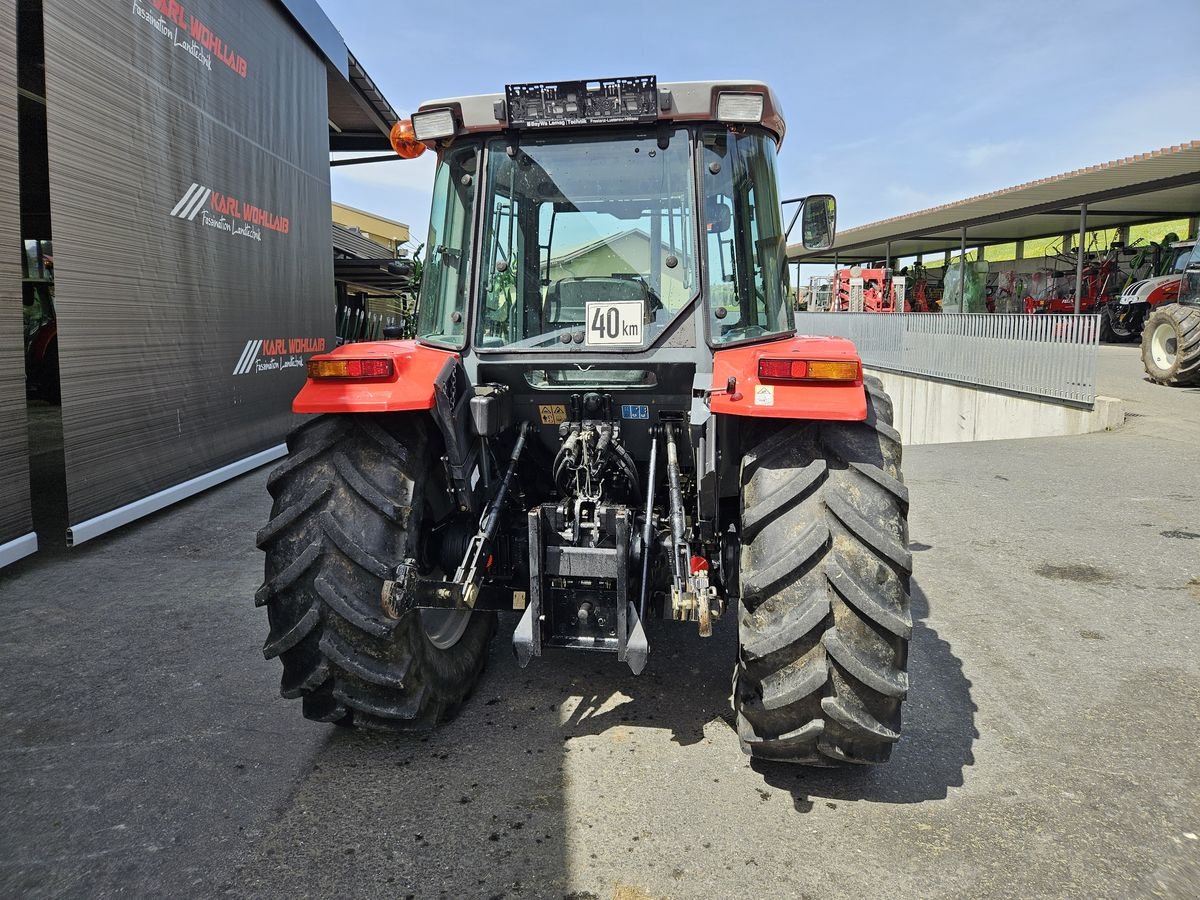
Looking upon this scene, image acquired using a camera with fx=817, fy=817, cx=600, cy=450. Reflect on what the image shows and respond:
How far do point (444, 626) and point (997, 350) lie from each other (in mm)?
11905

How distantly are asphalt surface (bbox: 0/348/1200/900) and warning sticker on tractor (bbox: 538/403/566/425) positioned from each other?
3.87 ft

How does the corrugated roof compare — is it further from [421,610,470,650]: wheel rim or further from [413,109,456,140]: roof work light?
[421,610,470,650]: wheel rim

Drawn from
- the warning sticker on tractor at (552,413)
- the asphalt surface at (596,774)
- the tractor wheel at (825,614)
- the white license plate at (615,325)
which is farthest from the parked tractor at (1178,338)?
the warning sticker on tractor at (552,413)

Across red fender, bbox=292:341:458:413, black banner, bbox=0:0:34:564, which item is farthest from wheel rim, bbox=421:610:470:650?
black banner, bbox=0:0:34:564

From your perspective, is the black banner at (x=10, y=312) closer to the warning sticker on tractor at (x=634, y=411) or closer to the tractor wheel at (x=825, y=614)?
the warning sticker on tractor at (x=634, y=411)

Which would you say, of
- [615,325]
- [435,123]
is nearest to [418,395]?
[615,325]

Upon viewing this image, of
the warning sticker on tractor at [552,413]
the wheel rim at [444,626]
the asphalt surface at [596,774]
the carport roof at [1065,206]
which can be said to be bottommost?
the asphalt surface at [596,774]

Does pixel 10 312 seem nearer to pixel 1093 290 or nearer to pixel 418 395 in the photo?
pixel 418 395

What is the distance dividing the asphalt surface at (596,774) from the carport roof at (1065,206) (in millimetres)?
5880

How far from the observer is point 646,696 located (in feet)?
11.4

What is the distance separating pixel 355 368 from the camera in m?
2.96

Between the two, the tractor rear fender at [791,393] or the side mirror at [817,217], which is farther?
the side mirror at [817,217]

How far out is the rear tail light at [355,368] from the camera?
2.94 metres

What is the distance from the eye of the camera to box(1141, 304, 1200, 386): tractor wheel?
1200cm
